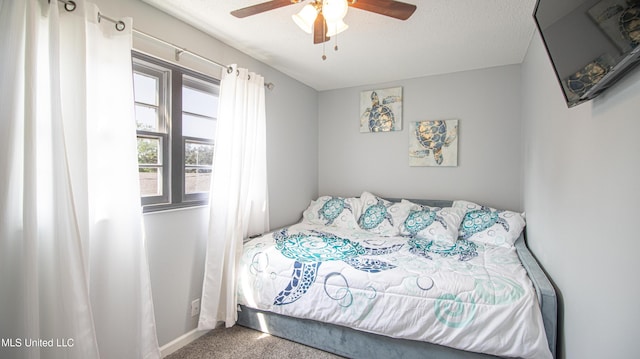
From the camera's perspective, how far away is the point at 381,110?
340 cm

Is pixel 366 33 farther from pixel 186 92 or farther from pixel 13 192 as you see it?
pixel 13 192

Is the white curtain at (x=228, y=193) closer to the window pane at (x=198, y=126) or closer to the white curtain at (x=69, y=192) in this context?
the window pane at (x=198, y=126)

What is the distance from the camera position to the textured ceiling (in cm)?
184

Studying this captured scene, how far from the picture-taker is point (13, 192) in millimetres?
1169

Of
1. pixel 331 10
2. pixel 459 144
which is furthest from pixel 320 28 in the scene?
pixel 459 144

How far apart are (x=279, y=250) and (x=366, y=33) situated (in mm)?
1819

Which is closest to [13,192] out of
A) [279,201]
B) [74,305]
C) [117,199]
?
[117,199]

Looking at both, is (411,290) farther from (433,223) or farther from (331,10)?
(331,10)

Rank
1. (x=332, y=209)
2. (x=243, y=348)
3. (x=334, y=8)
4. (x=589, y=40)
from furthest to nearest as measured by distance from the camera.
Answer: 1. (x=332, y=209)
2. (x=243, y=348)
3. (x=334, y=8)
4. (x=589, y=40)

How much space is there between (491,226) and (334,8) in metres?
2.26

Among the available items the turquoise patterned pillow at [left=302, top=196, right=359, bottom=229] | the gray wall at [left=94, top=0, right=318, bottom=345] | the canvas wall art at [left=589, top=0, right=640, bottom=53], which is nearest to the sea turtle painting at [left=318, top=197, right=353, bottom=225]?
the turquoise patterned pillow at [left=302, top=196, right=359, bottom=229]

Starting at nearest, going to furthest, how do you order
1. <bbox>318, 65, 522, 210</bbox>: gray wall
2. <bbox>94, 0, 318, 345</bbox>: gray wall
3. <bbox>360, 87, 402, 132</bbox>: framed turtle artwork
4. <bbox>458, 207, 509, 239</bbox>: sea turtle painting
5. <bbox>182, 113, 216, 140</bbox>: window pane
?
<bbox>94, 0, 318, 345</bbox>: gray wall, <bbox>182, 113, 216, 140</bbox>: window pane, <bbox>458, 207, 509, 239</bbox>: sea turtle painting, <bbox>318, 65, 522, 210</bbox>: gray wall, <bbox>360, 87, 402, 132</bbox>: framed turtle artwork

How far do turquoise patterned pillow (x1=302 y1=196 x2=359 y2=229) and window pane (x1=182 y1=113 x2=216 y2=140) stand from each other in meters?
1.50

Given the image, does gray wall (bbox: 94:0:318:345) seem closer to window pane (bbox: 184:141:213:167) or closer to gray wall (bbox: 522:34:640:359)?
window pane (bbox: 184:141:213:167)
